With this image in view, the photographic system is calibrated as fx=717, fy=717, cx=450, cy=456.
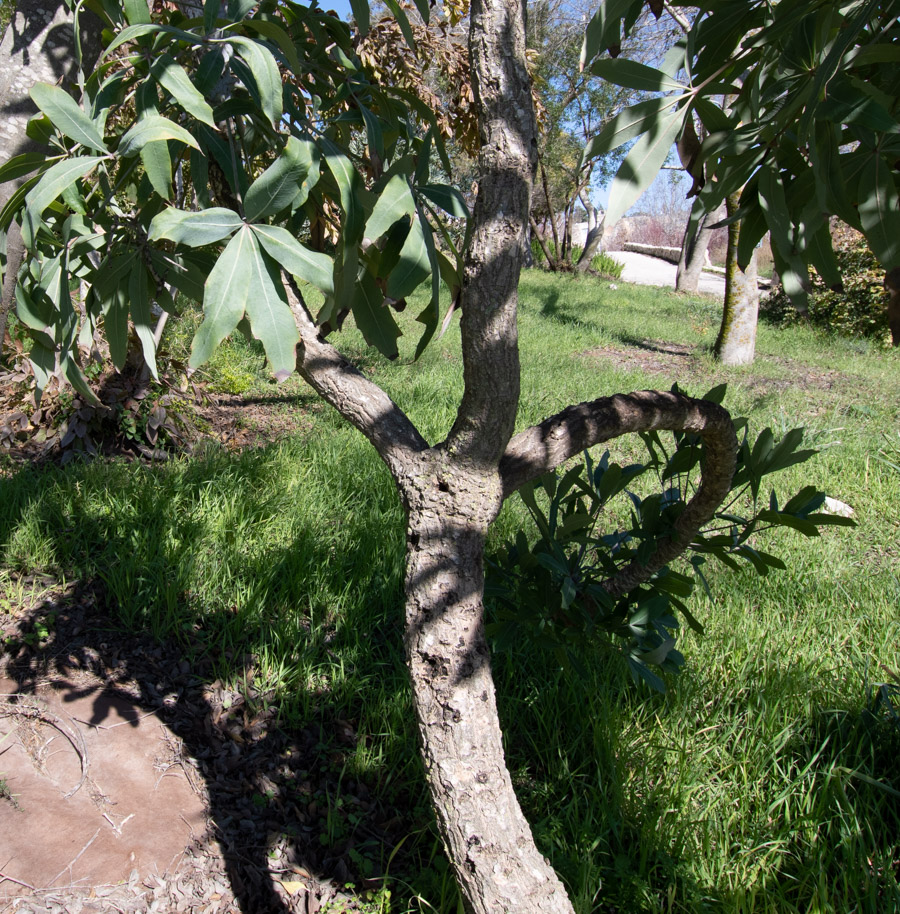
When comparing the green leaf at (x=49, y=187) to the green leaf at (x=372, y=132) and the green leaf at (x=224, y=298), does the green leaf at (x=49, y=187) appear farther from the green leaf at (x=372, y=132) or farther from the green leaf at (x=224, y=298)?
the green leaf at (x=372, y=132)

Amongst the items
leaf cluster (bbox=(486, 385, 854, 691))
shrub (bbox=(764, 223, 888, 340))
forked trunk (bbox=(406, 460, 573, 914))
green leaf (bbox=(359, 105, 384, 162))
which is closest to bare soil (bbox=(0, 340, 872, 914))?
leaf cluster (bbox=(486, 385, 854, 691))

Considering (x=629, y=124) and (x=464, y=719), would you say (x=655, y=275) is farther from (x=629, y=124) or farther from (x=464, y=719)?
(x=464, y=719)

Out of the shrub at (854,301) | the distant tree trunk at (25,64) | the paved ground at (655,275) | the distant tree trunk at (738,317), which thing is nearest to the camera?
the distant tree trunk at (25,64)

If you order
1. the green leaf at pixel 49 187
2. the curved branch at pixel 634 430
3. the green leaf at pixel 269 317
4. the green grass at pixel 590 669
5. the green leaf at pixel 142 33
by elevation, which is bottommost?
the green grass at pixel 590 669

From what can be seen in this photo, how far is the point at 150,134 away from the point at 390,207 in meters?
0.33

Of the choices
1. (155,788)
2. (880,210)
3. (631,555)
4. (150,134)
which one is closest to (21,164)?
(150,134)

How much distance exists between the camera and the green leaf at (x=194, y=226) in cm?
91

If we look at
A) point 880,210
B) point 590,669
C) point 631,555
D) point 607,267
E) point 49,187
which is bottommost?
point 590,669

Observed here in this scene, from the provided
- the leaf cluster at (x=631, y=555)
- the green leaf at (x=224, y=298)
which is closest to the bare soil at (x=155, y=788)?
the leaf cluster at (x=631, y=555)

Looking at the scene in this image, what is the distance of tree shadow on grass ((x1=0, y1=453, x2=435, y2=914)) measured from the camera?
1949 millimetres

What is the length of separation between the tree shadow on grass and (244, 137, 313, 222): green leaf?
1509 mm

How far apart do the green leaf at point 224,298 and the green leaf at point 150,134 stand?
0.47ft

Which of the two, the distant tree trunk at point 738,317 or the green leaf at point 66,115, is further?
the distant tree trunk at point 738,317

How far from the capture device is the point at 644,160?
0.95 m
